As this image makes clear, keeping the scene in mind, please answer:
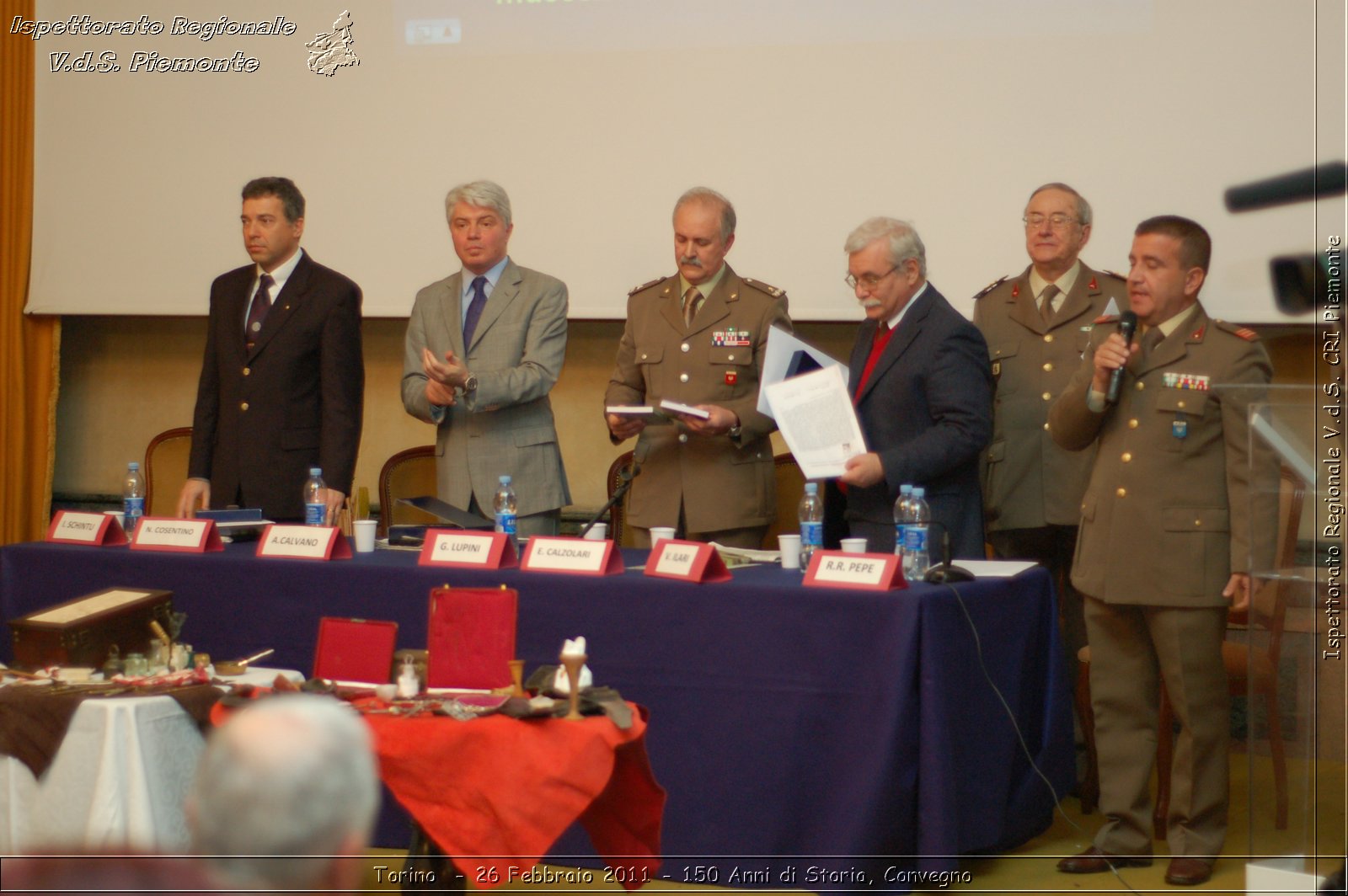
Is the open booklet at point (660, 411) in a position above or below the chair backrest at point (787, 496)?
above

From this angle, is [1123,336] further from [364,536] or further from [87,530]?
[87,530]

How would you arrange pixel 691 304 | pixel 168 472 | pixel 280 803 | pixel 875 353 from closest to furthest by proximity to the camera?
pixel 280 803 → pixel 875 353 → pixel 691 304 → pixel 168 472

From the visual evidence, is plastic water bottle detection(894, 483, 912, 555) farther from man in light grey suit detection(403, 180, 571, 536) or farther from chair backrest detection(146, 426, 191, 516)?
chair backrest detection(146, 426, 191, 516)

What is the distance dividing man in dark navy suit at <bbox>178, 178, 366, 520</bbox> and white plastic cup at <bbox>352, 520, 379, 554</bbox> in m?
0.43

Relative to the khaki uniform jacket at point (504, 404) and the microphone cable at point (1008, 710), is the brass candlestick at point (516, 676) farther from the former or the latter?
the khaki uniform jacket at point (504, 404)

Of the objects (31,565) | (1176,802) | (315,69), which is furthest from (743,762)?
(315,69)

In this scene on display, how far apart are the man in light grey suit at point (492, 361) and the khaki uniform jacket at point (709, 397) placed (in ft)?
0.80

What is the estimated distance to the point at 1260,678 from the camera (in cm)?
310

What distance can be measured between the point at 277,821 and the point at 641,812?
181cm

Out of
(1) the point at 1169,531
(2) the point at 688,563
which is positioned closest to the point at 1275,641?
(1) the point at 1169,531

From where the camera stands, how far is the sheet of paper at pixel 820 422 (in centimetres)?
360

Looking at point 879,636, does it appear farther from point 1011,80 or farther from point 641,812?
point 1011,80

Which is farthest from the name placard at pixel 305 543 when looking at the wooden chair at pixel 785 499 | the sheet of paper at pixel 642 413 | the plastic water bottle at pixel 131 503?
the wooden chair at pixel 785 499

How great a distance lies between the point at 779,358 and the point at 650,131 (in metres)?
1.89
